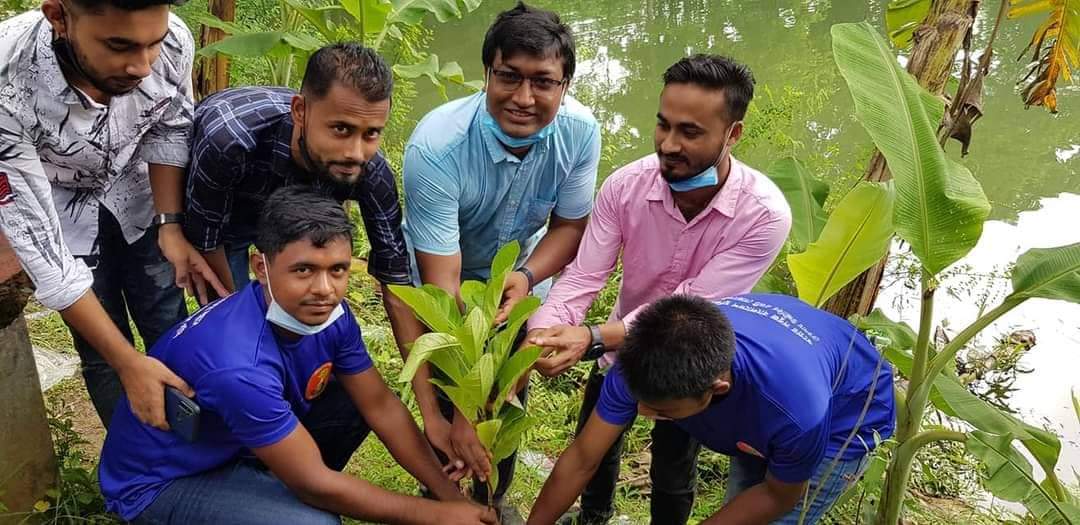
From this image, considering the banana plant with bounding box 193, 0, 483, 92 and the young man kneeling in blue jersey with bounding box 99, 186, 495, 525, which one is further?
the banana plant with bounding box 193, 0, 483, 92

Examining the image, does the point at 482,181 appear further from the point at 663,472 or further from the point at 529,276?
the point at 663,472

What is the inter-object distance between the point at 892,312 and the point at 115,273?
4.06 m

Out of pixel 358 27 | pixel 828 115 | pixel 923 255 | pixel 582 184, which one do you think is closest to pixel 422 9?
pixel 358 27

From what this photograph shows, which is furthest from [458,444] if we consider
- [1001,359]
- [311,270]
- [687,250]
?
[1001,359]

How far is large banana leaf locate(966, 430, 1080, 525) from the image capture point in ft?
6.57

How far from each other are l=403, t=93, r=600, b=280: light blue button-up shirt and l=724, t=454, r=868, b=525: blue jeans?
0.93 meters

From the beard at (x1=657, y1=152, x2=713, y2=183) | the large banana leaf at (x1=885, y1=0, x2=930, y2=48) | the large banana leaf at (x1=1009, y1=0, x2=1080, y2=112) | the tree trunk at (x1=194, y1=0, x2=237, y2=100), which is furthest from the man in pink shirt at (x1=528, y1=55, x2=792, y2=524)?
the tree trunk at (x1=194, y1=0, x2=237, y2=100)

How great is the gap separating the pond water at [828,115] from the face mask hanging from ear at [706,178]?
91.4 inches

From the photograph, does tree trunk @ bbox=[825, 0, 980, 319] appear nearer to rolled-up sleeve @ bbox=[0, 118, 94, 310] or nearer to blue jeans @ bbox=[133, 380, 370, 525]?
blue jeans @ bbox=[133, 380, 370, 525]

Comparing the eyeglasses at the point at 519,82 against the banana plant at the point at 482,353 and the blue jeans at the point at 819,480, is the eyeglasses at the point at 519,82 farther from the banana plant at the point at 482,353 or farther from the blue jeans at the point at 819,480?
the blue jeans at the point at 819,480

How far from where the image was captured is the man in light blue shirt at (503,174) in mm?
2178

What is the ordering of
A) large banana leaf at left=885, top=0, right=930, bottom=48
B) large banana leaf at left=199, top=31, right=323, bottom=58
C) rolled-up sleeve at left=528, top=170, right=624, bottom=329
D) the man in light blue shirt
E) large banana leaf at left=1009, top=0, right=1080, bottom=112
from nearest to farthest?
the man in light blue shirt, rolled-up sleeve at left=528, top=170, right=624, bottom=329, large banana leaf at left=1009, top=0, right=1080, bottom=112, large banana leaf at left=885, top=0, right=930, bottom=48, large banana leaf at left=199, top=31, right=323, bottom=58

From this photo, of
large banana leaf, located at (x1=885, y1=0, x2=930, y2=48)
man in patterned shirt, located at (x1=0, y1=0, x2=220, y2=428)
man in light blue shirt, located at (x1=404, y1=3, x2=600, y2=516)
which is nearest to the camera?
man in patterned shirt, located at (x1=0, y1=0, x2=220, y2=428)

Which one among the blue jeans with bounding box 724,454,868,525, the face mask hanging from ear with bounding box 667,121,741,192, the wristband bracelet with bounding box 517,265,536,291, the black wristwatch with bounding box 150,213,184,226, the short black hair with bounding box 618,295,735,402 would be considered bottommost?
the blue jeans with bounding box 724,454,868,525
